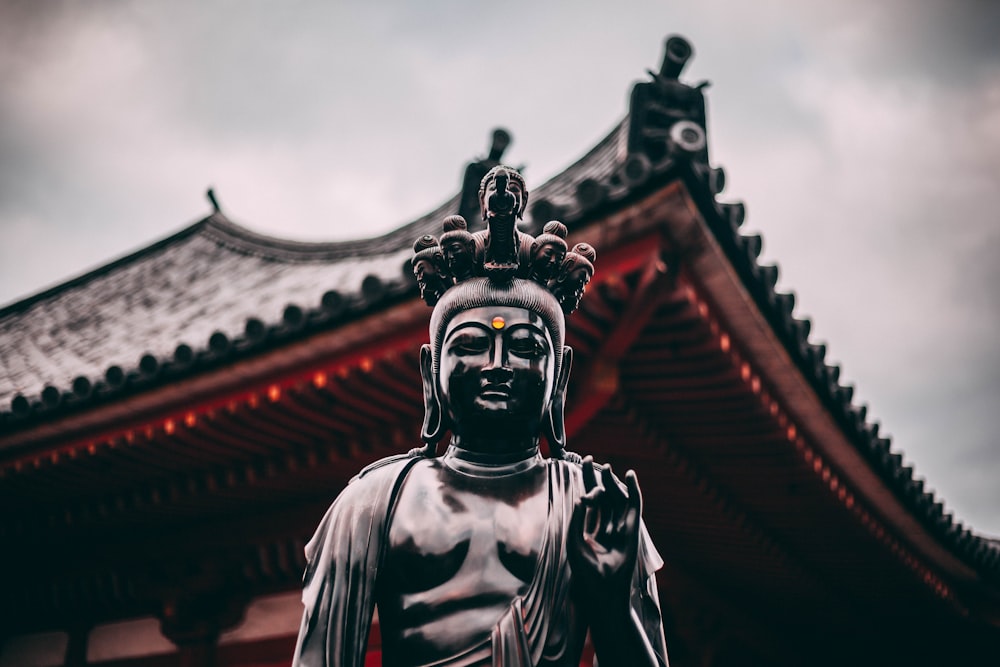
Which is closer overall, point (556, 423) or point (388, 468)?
point (388, 468)

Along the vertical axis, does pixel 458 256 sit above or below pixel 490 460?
above

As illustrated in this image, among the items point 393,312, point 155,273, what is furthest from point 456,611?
point 155,273

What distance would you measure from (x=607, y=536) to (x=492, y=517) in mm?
300

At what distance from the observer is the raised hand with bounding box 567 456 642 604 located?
5.83 feet

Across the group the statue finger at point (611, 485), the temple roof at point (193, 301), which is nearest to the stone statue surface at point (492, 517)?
the statue finger at point (611, 485)

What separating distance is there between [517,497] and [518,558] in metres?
0.15

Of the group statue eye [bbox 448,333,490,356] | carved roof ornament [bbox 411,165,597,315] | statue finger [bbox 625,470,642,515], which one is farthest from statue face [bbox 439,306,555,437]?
statue finger [bbox 625,470,642,515]

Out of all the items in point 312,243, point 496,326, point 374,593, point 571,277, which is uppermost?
point 312,243

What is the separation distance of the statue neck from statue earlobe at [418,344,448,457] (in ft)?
0.31

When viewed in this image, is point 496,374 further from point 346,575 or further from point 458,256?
point 346,575

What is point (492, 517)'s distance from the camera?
196cm

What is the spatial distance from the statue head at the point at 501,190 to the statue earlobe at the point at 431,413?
0.42 m

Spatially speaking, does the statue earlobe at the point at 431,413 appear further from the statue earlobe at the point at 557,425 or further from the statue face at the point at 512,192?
the statue face at the point at 512,192

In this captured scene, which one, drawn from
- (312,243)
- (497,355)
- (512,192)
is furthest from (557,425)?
(312,243)
